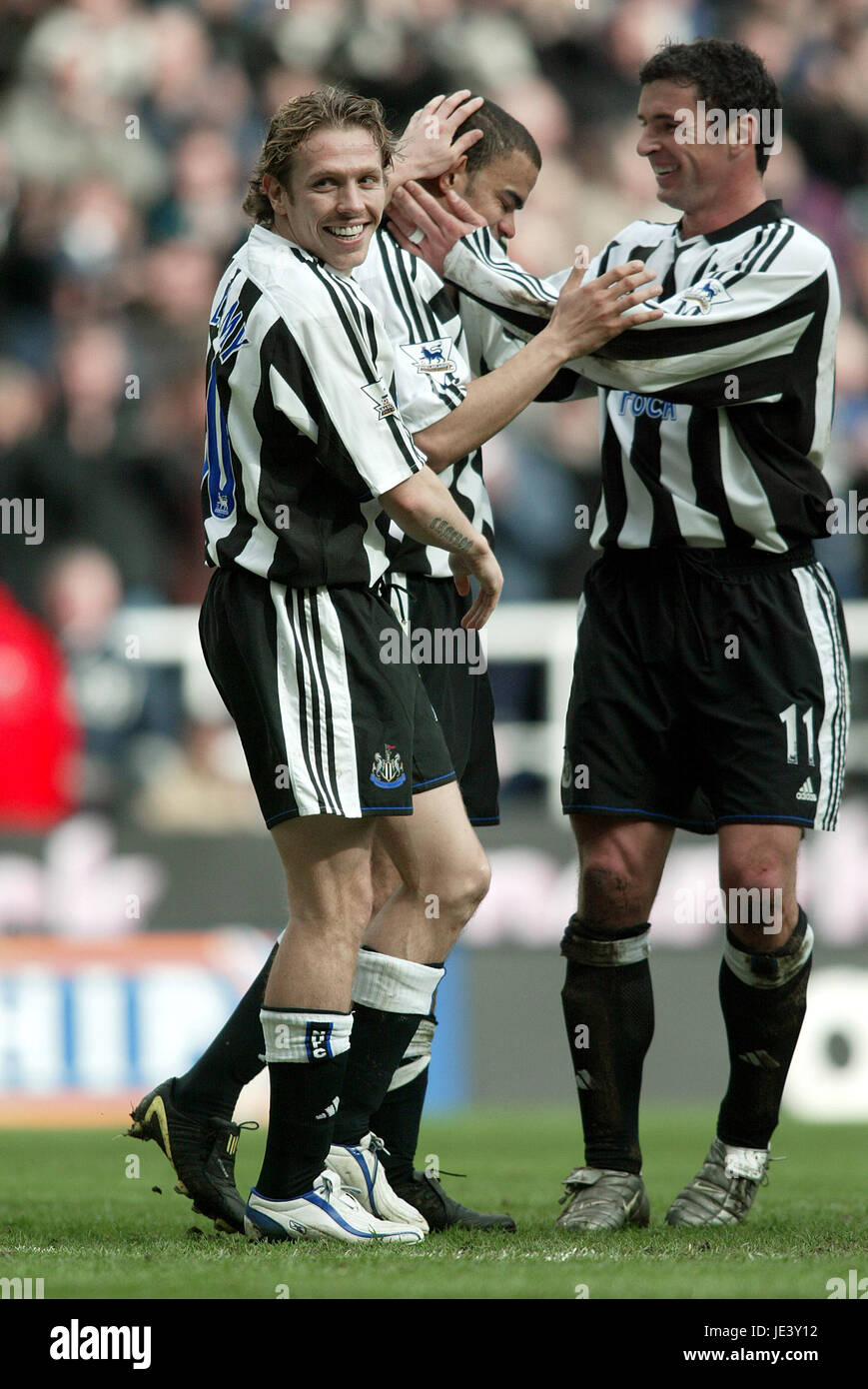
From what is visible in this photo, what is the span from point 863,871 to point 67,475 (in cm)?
405

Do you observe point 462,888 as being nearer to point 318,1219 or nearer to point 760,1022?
point 318,1219

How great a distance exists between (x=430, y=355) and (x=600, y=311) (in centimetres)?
37

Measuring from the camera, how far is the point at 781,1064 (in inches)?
160

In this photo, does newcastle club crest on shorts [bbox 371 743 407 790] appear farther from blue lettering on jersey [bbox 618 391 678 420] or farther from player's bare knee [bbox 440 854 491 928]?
blue lettering on jersey [bbox 618 391 678 420]

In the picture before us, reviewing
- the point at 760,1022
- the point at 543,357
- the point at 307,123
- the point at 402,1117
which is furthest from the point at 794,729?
the point at 307,123

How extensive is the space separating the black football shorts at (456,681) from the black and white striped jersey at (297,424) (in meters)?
0.54

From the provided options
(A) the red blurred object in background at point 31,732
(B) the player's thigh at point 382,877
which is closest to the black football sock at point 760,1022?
(B) the player's thigh at point 382,877

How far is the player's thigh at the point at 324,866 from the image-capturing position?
11.1 feet

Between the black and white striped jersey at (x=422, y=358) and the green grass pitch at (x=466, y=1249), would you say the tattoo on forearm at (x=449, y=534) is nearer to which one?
the black and white striped jersey at (x=422, y=358)

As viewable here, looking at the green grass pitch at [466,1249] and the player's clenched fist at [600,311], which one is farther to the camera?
the player's clenched fist at [600,311]

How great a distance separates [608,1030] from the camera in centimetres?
408

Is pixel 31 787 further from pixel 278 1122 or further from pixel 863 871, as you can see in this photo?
pixel 278 1122

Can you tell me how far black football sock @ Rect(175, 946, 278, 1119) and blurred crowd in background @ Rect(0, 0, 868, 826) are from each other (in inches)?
147

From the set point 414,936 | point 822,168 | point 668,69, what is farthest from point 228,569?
point 822,168
